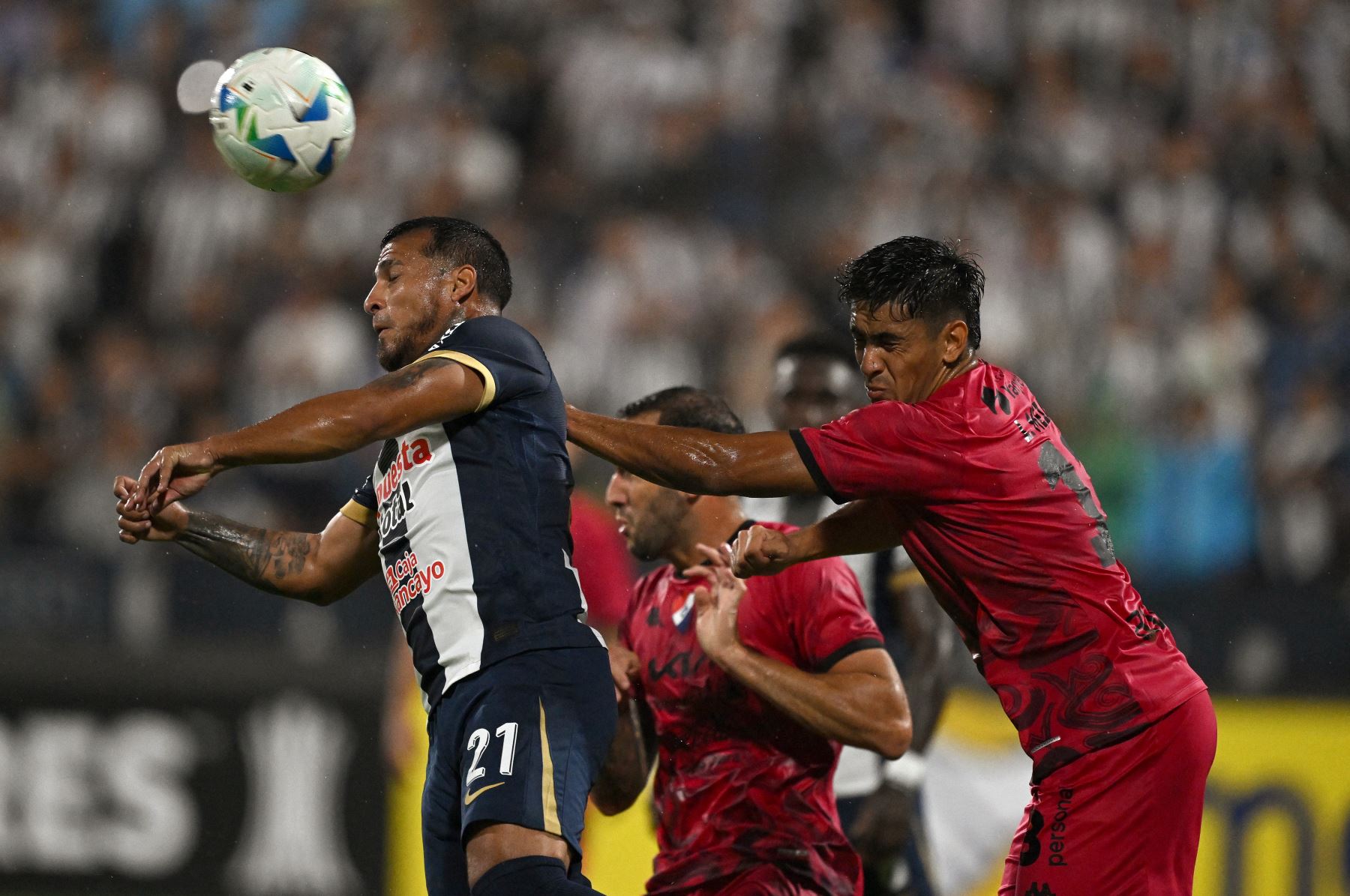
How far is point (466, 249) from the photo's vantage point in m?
4.69

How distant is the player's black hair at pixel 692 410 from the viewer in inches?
195

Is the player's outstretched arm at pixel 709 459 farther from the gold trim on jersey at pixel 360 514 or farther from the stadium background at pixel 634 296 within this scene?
the stadium background at pixel 634 296

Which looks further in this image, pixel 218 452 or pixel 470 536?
Result: pixel 470 536

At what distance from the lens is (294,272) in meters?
12.1

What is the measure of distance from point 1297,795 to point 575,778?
506cm

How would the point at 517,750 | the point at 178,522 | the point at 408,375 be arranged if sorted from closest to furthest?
the point at 517,750 < the point at 408,375 < the point at 178,522

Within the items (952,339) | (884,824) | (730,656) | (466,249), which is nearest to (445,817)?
(730,656)

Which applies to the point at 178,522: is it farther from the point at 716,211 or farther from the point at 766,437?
the point at 716,211

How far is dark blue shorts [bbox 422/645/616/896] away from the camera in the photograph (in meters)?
4.02

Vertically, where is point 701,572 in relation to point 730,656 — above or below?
above

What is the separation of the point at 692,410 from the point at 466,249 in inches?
32.4

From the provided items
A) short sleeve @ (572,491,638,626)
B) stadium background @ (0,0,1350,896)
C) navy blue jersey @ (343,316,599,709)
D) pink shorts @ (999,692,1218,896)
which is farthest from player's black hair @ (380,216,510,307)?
stadium background @ (0,0,1350,896)

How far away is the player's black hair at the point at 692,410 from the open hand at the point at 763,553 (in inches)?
24.2

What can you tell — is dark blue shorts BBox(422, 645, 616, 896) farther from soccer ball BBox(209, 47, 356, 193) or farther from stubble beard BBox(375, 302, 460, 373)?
soccer ball BBox(209, 47, 356, 193)
